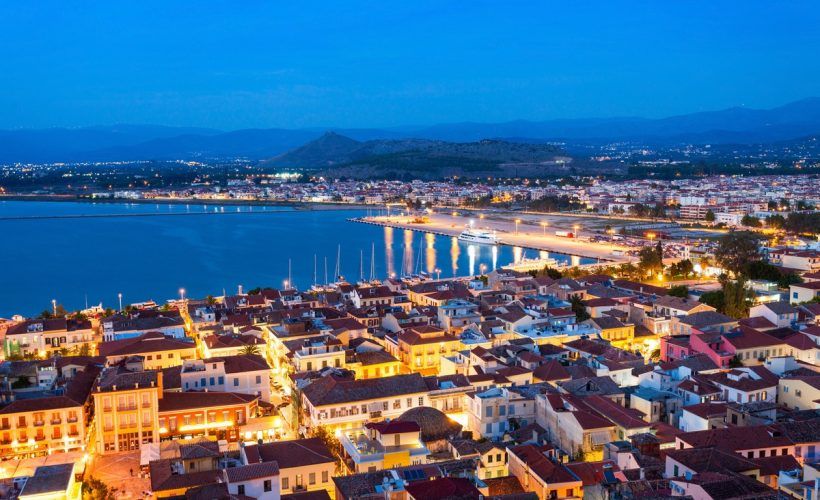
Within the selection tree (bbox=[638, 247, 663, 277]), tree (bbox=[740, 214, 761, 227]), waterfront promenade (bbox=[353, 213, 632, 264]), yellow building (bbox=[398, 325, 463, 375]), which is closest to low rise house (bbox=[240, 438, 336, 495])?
yellow building (bbox=[398, 325, 463, 375])

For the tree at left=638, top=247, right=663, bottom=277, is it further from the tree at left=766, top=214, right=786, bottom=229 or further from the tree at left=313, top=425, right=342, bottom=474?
the tree at left=766, top=214, right=786, bottom=229

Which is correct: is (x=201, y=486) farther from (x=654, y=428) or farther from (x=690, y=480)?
(x=654, y=428)

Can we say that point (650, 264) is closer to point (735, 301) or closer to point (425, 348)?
point (735, 301)

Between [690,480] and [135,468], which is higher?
[690,480]

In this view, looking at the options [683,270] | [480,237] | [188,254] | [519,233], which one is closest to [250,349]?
[683,270]

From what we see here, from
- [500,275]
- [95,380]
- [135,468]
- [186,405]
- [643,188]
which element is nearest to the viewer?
[135,468]

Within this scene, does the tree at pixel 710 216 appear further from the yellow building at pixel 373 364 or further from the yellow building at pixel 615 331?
the yellow building at pixel 373 364

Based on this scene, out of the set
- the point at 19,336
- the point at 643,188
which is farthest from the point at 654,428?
the point at 643,188
